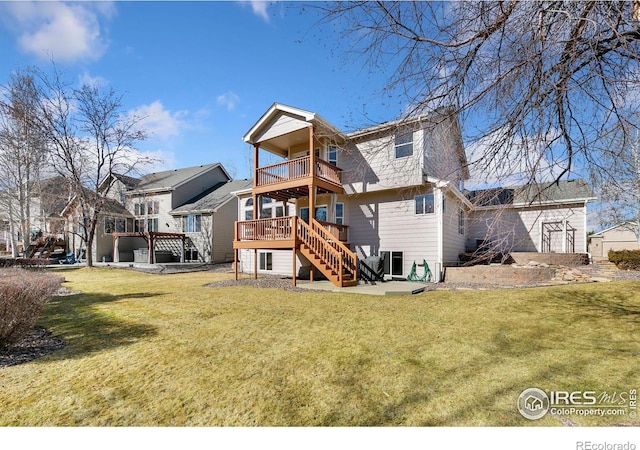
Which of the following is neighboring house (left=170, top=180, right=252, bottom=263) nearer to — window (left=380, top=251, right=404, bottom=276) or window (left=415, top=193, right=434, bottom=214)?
window (left=380, top=251, right=404, bottom=276)

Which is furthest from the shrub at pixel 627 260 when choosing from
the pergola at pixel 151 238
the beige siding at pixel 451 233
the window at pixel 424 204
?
the pergola at pixel 151 238

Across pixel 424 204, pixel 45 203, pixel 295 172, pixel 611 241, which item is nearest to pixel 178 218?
pixel 45 203

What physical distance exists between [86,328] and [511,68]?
8746 millimetres

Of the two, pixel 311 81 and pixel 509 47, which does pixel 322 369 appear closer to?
pixel 509 47

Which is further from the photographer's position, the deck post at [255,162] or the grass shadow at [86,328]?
the deck post at [255,162]

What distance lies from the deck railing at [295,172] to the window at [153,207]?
16.6 m

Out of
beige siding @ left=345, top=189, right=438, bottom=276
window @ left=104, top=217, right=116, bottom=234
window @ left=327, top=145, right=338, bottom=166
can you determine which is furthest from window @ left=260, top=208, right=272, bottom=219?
window @ left=104, top=217, right=116, bottom=234

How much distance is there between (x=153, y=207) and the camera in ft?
83.6

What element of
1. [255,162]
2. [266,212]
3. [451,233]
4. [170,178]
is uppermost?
[170,178]

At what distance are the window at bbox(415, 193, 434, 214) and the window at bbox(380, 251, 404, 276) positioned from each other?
2.13m

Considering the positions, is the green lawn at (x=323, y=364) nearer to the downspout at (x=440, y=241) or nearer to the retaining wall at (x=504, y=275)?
the retaining wall at (x=504, y=275)

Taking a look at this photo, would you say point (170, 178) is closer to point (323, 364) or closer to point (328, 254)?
point (328, 254)

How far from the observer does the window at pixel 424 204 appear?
11898 millimetres

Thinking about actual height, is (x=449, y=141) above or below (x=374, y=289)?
above
